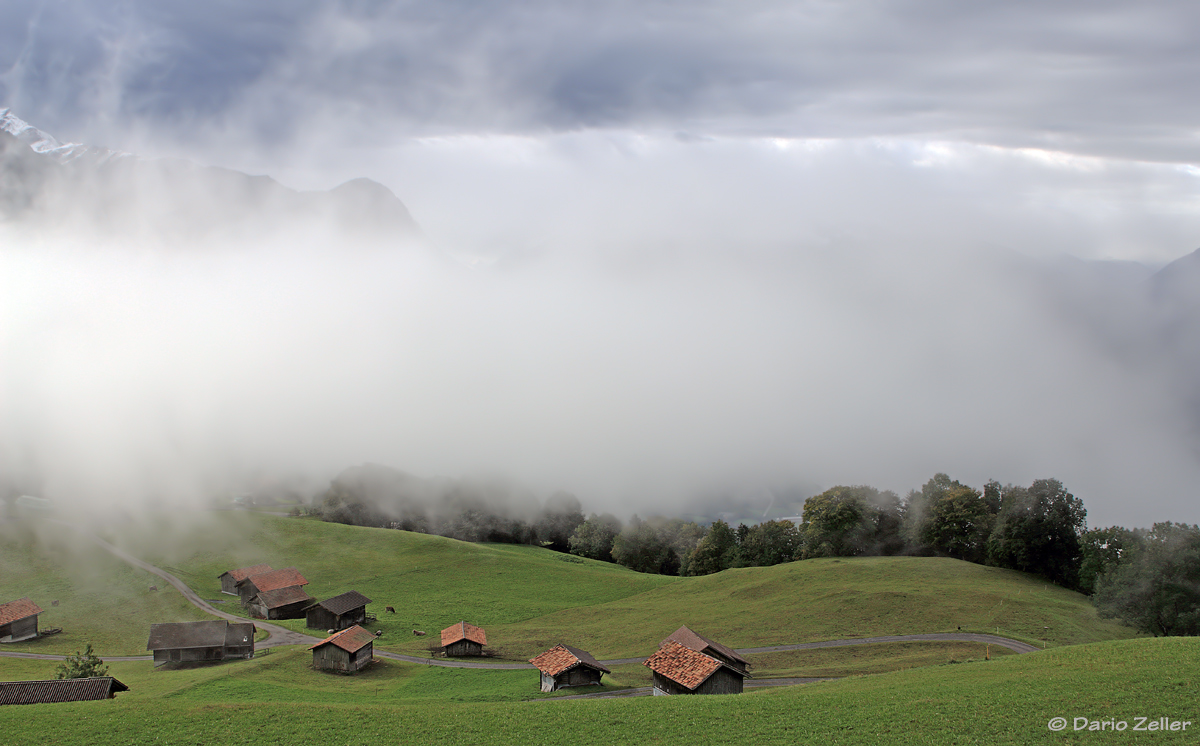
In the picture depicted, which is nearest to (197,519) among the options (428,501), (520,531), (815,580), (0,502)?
(0,502)

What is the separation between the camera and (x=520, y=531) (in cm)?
16975

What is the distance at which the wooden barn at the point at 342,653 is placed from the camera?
7088 centimetres

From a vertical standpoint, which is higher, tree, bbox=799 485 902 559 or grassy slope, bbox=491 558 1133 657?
tree, bbox=799 485 902 559

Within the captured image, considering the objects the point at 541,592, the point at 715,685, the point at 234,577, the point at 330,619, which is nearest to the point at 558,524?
the point at 541,592

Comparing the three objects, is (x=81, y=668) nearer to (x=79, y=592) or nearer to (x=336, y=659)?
(x=336, y=659)

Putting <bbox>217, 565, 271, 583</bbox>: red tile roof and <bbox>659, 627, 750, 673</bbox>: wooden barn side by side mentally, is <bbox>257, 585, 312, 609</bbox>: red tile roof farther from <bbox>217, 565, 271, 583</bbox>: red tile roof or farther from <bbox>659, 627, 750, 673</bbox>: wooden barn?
<bbox>659, 627, 750, 673</bbox>: wooden barn

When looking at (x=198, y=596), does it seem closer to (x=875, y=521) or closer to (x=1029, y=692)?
(x=1029, y=692)

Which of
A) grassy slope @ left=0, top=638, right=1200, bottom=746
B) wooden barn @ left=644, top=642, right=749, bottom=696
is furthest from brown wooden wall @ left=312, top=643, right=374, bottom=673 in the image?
wooden barn @ left=644, top=642, right=749, bottom=696

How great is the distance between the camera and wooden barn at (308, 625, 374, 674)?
70.9 m

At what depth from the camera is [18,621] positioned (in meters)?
83.9

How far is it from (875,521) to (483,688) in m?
90.6

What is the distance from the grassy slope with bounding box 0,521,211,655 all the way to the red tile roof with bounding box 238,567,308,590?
7.82m

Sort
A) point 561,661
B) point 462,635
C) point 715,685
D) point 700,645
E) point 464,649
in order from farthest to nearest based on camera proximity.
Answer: point 462,635 → point 464,649 → point 561,661 → point 700,645 → point 715,685

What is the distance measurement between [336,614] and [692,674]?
5666 centimetres
